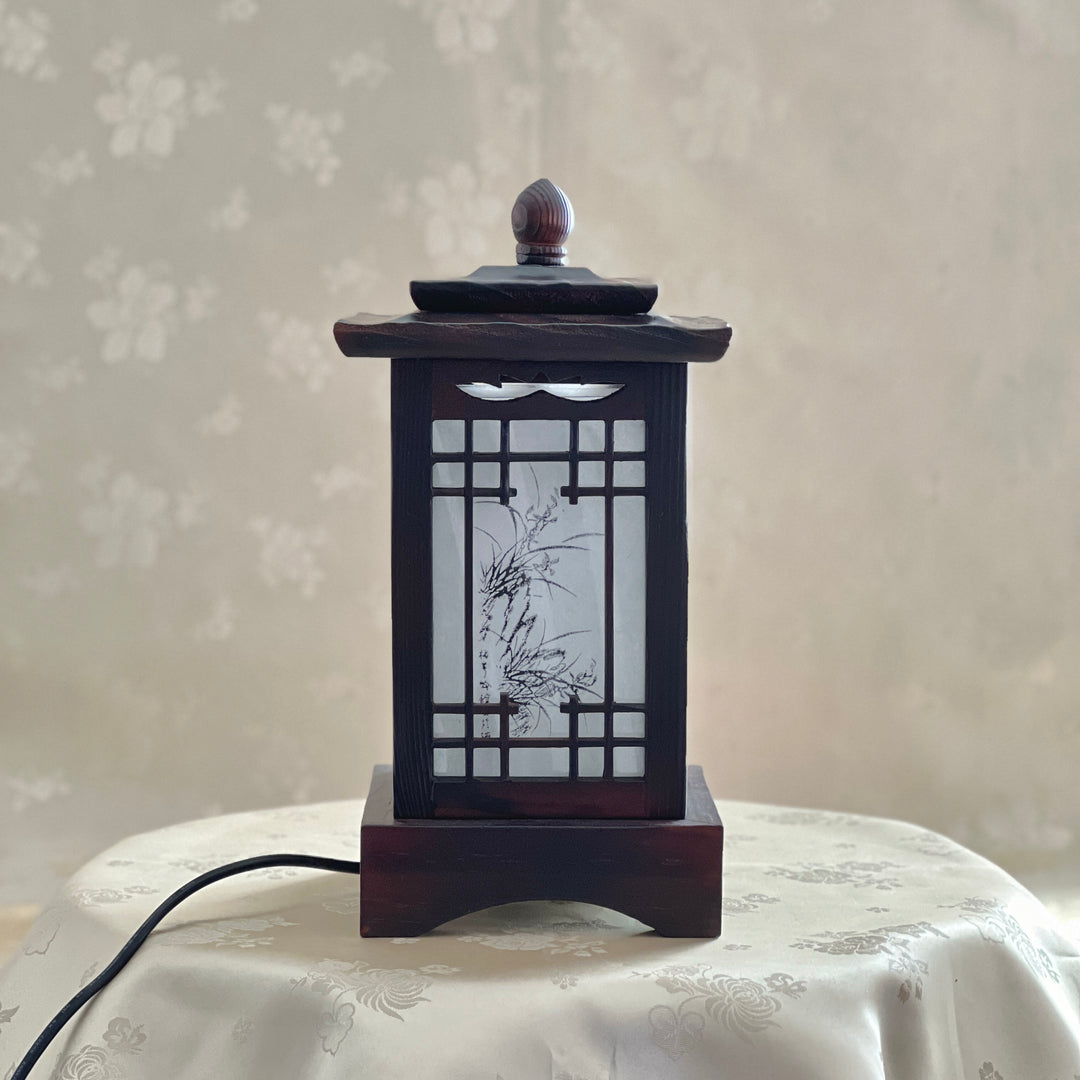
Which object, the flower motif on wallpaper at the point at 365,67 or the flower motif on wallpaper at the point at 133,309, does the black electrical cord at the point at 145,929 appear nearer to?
the flower motif on wallpaper at the point at 133,309

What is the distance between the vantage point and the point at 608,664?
3.30ft

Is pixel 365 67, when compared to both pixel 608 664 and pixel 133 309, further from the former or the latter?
pixel 608 664

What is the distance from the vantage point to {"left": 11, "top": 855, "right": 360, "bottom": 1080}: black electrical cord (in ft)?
3.13

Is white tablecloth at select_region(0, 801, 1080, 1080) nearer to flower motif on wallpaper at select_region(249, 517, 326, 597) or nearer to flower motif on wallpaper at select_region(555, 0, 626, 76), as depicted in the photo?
flower motif on wallpaper at select_region(249, 517, 326, 597)

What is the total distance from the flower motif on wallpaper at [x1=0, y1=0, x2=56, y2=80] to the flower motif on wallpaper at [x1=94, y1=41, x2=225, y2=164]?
88 mm

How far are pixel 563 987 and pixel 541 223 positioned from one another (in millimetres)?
543

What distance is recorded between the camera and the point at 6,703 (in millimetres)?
2182

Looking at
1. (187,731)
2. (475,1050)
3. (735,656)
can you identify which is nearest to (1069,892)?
(735,656)

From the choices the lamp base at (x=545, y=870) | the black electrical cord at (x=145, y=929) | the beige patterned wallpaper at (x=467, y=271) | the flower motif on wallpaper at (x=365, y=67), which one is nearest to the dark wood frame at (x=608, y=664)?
the lamp base at (x=545, y=870)

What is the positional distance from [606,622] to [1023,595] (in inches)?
58.7

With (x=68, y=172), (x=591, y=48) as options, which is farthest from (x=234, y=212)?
(x=591, y=48)

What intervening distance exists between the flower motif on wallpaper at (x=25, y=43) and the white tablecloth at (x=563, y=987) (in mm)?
1459

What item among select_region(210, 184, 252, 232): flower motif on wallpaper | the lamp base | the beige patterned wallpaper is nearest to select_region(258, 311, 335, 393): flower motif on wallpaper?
the beige patterned wallpaper

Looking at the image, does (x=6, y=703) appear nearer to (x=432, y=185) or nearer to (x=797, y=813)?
(x=432, y=185)
